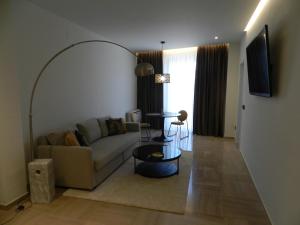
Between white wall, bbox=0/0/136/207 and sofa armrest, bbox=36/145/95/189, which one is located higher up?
white wall, bbox=0/0/136/207

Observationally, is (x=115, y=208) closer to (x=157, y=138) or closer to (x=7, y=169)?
(x=7, y=169)

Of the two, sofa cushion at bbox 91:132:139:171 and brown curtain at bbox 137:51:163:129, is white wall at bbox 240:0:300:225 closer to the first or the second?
sofa cushion at bbox 91:132:139:171

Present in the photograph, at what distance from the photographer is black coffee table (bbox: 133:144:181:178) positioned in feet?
10.6

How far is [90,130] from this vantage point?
3980 millimetres

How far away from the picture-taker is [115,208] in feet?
8.29

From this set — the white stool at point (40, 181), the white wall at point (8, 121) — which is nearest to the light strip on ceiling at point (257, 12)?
the white wall at point (8, 121)

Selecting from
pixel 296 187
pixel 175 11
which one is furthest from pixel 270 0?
pixel 296 187

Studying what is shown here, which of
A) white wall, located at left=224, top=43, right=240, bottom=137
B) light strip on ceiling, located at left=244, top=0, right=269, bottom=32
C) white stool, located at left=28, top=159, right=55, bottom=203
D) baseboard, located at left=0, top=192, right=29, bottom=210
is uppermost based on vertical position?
light strip on ceiling, located at left=244, top=0, right=269, bottom=32

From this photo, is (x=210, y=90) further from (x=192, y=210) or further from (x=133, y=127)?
(x=192, y=210)

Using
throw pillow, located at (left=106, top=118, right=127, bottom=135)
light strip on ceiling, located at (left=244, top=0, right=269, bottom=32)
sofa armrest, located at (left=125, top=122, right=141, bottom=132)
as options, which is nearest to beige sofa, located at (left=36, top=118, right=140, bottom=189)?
throw pillow, located at (left=106, top=118, right=127, bottom=135)

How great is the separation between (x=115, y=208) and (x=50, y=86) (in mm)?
2274

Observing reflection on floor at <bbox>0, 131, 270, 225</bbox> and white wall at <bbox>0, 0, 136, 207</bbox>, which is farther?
white wall at <bbox>0, 0, 136, 207</bbox>

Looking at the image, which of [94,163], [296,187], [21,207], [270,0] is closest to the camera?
[296,187]

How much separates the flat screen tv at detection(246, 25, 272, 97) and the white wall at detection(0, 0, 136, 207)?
3.14 metres
